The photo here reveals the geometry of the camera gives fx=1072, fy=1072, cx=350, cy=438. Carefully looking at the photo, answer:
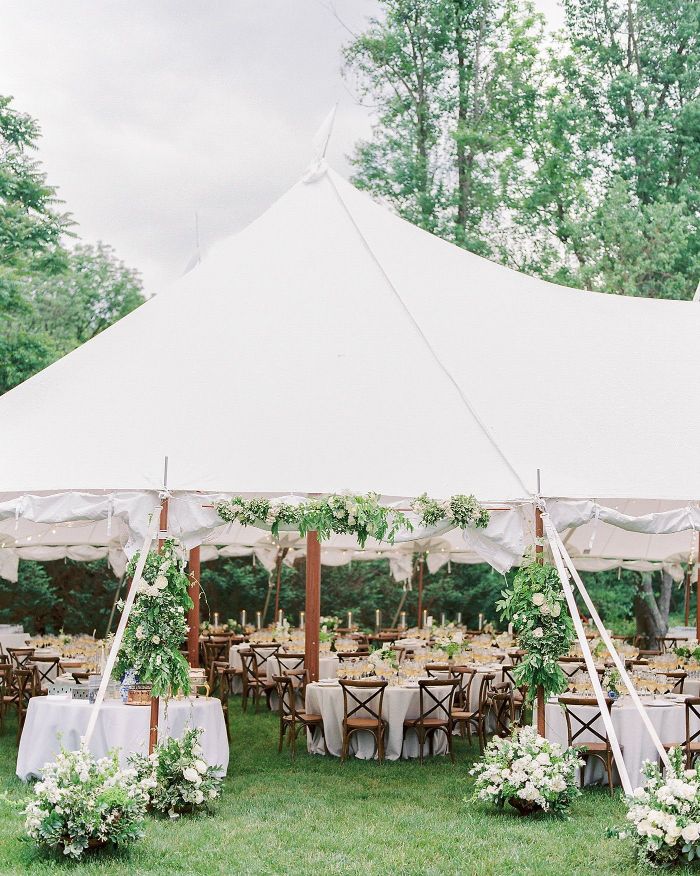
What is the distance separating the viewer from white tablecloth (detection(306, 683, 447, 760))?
11047 millimetres

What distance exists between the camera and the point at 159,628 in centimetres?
855

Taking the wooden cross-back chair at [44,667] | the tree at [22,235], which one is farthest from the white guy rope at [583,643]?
the tree at [22,235]

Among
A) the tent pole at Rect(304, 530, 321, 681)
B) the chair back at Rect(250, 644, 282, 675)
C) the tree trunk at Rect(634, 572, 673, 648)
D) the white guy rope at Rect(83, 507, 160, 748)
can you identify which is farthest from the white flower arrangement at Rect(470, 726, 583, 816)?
the tree trunk at Rect(634, 572, 673, 648)

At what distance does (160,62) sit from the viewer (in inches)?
1060

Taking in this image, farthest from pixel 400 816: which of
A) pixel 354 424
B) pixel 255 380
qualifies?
pixel 255 380

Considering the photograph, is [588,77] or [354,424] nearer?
[354,424]

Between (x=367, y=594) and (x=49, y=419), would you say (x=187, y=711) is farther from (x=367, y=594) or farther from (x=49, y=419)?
(x=367, y=594)

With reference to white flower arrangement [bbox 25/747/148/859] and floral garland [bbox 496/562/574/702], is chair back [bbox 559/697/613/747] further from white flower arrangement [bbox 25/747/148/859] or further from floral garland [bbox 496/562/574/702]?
white flower arrangement [bbox 25/747/148/859]

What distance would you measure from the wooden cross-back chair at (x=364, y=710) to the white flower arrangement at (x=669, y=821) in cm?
375

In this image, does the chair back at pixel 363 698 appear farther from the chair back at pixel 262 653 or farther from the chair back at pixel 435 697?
the chair back at pixel 262 653

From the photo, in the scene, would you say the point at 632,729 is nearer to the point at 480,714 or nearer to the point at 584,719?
the point at 584,719

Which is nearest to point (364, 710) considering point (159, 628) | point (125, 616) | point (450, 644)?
point (450, 644)

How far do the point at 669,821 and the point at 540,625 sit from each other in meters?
2.23

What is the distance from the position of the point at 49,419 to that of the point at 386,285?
11.7 feet
